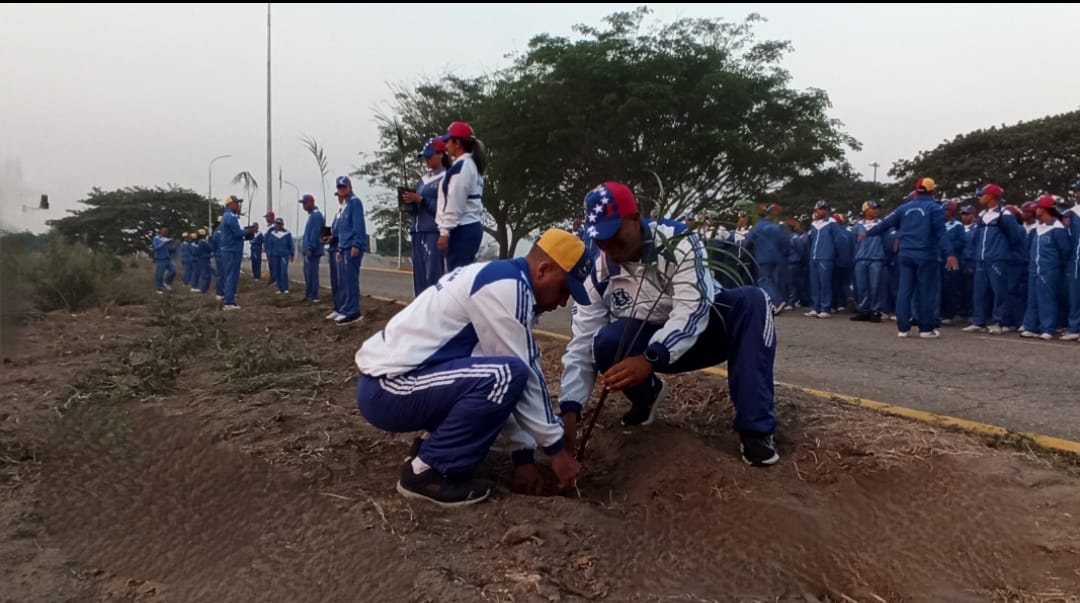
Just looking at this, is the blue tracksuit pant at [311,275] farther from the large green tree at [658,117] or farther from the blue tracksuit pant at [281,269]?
the large green tree at [658,117]

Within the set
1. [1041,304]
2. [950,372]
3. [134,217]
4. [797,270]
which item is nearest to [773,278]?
[797,270]

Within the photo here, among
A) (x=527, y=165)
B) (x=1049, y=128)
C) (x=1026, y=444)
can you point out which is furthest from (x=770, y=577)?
(x=1049, y=128)

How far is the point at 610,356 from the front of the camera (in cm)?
374

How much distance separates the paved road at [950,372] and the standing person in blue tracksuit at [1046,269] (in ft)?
1.13

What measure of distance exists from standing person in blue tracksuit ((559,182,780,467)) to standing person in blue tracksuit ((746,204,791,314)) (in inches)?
377

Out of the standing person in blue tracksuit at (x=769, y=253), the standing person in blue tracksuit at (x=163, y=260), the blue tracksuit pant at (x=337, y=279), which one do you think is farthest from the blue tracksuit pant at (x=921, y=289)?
the standing person in blue tracksuit at (x=163, y=260)

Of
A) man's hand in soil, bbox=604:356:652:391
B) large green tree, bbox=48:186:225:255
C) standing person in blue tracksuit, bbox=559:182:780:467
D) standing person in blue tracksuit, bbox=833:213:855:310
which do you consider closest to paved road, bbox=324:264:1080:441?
standing person in blue tracksuit, bbox=559:182:780:467

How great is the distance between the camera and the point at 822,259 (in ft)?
40.6

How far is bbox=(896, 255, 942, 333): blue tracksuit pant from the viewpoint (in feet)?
29.2

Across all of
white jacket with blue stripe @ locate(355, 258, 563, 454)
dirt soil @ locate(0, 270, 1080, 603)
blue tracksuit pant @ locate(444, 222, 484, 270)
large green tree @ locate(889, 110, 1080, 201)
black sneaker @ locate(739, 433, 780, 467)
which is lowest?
dirt soil @ locate(0, 270, 1080, 603)

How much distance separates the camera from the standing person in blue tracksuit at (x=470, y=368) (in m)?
2.97

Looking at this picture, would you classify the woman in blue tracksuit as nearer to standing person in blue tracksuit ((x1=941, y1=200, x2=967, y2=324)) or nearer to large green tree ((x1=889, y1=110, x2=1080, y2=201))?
standing person in blue tracksuit ((x1=941, y1=200, x2=967, y2=324))

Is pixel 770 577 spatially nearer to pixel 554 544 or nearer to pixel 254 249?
pixel 554 544

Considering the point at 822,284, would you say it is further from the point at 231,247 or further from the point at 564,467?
the point at 564,467
